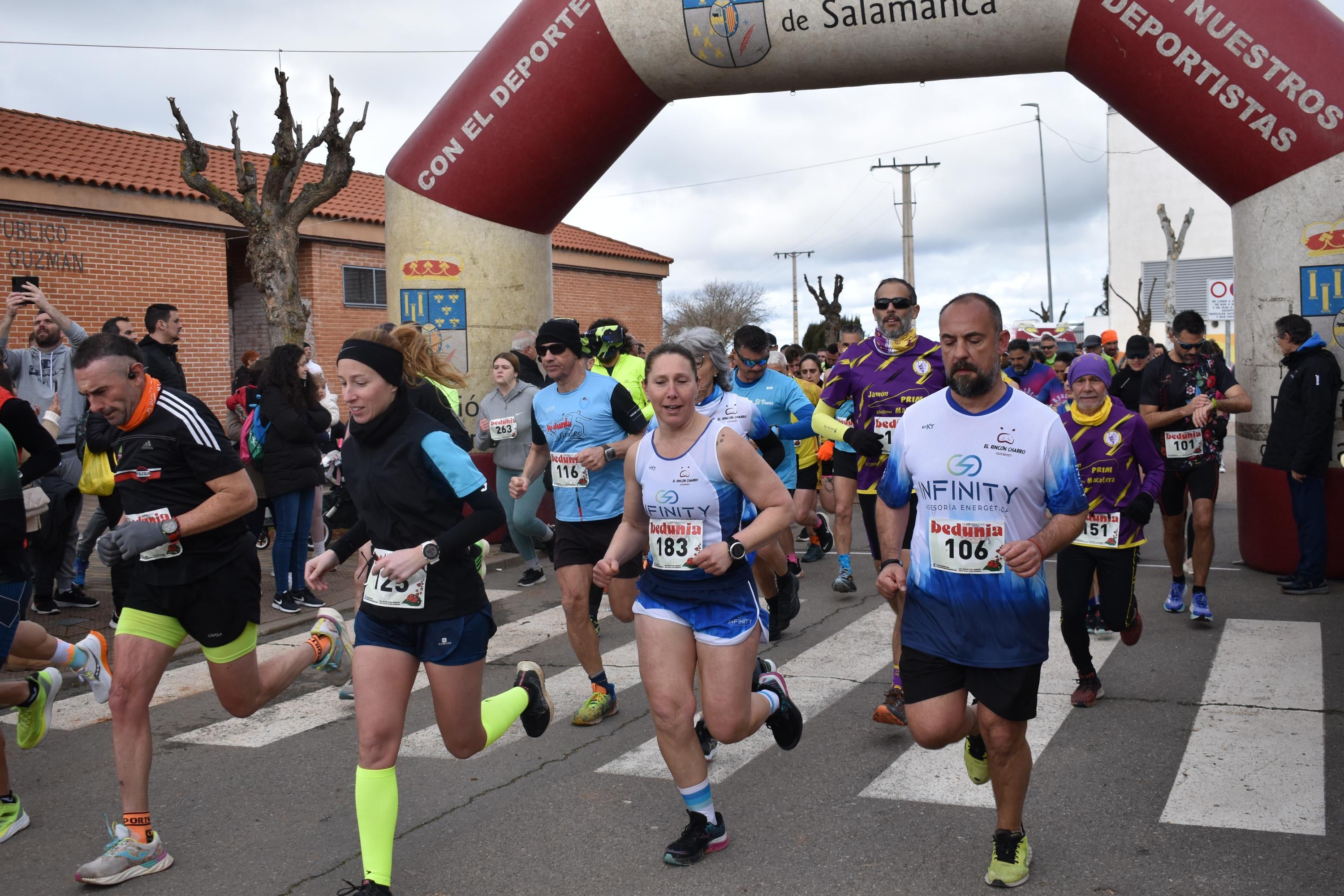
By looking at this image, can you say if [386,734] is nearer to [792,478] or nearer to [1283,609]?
[792,478]

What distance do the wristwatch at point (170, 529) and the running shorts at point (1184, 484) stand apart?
6753 millimetres

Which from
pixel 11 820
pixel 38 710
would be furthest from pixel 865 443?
pixel 11 820

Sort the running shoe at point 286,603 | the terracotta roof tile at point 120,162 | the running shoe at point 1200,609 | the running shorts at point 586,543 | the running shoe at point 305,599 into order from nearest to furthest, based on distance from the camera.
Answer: the running shorts at point 586,543, the running shoe at point 1200,609, the running shoe at point 286,603, the running shoe at point 305,599, the terracotta roof tile at point 120,162

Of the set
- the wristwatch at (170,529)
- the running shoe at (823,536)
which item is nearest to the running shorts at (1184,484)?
the running shoe at (823,536)

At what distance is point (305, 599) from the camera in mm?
9312

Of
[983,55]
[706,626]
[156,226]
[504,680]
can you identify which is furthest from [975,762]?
[156,226]

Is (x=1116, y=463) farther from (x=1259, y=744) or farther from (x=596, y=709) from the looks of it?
(x=596, y=709)

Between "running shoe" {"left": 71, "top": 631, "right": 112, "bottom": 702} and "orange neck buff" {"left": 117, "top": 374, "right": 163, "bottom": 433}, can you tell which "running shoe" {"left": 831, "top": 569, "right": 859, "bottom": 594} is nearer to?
"running shoe" {"left": 71, "top": 631, "right": 112, "bottom": 702}

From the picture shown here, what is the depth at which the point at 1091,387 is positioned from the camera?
647 centimetres

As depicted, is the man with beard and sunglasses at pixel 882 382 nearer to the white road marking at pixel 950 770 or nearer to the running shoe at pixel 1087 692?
the white road marking at pixel 950 770

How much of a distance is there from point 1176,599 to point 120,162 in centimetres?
1919

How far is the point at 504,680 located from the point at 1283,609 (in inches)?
221

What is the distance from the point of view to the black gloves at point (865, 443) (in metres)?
5.95

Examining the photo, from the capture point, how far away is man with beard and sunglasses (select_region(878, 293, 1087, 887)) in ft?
12.8
